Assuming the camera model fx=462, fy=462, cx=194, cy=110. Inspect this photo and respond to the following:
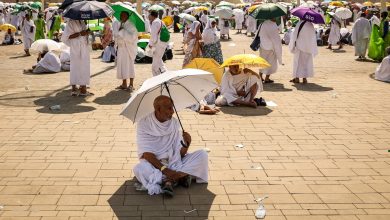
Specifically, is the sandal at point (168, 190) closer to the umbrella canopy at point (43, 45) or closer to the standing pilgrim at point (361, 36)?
the umbrella canopy at point (43, 45)

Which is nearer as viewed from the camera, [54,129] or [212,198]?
[212,198]

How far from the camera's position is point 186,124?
25.2ft

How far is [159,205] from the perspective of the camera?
456 cm

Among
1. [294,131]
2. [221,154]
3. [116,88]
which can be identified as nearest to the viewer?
[221,154]

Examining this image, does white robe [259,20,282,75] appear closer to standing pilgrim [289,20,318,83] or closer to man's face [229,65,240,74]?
standing pilgrim [289,20,318,83]

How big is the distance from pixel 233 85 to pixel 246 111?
2.01 ft

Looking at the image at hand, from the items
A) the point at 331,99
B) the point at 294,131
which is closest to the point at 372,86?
the point at 331,99

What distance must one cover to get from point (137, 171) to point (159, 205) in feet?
1.64

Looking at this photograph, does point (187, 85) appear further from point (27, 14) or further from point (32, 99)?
point (27, 14)

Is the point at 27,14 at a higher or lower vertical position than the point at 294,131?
higher

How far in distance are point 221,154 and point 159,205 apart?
1784 millimetres

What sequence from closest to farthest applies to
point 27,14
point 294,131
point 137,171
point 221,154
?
1. point 137,171
2. point 221,154
3. point 294,131
4. point 27,14

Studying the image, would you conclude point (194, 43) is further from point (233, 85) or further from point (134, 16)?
point (233, 85)

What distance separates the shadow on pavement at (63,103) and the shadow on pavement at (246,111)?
8.35ft
